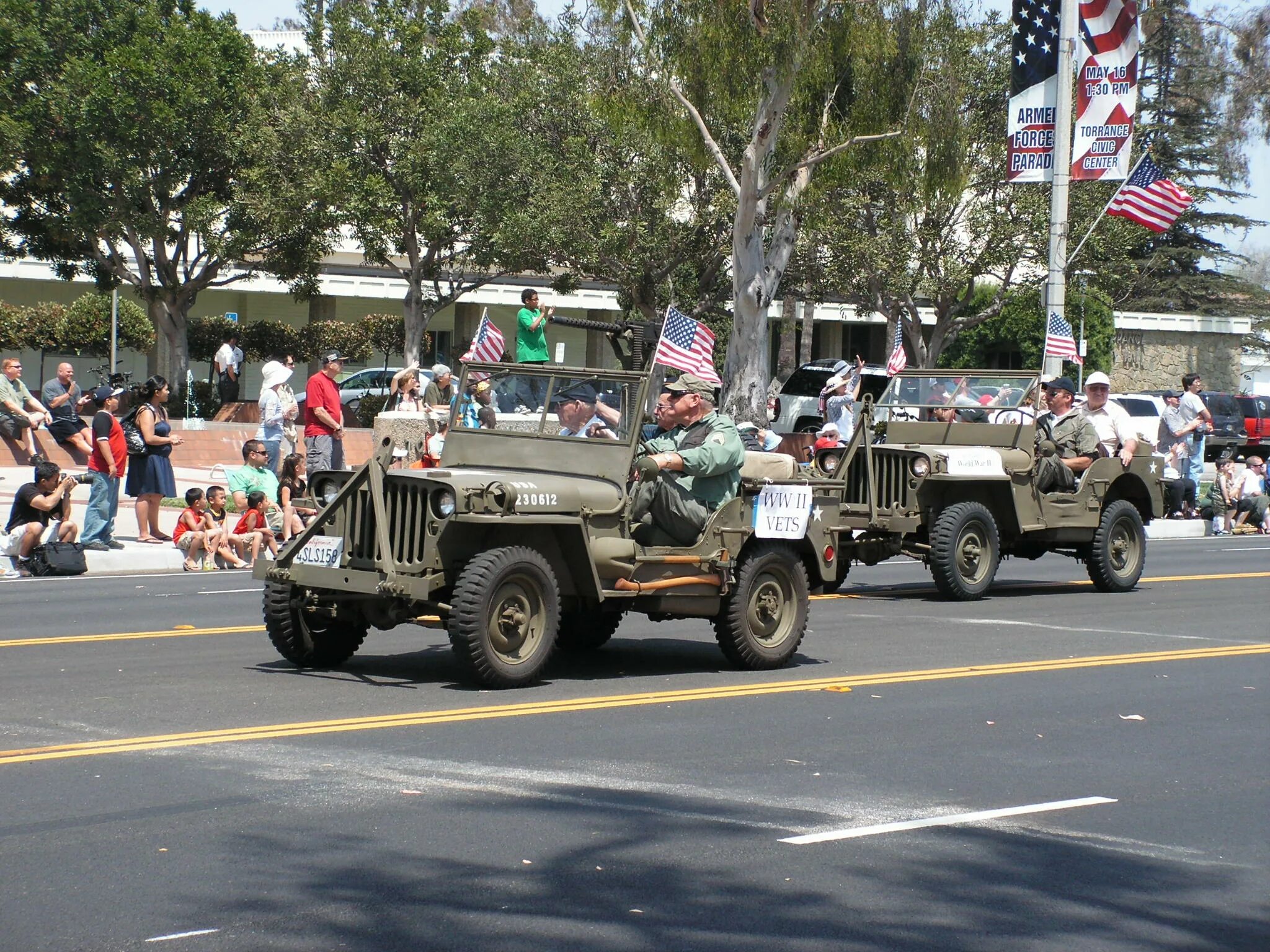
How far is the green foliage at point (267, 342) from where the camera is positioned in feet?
150

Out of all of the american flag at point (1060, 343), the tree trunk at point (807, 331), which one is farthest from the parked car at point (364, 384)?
the american flag at point (1060, 343)

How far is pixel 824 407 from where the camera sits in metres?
→ 24.9

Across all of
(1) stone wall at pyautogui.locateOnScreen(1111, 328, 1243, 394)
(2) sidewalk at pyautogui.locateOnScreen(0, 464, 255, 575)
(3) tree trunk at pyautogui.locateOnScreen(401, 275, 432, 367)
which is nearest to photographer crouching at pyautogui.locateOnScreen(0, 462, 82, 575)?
(2) sidewalk at pyautogui.locateOnScreen(0, 464, 255, 575)

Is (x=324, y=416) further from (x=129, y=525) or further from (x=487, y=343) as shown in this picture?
(x=129, y=525)

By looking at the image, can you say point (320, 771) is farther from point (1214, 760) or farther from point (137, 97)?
point (137, 97)

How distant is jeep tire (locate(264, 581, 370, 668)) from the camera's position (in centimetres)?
991

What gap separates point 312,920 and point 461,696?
407 cm

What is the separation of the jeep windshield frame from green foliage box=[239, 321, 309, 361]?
36.1m

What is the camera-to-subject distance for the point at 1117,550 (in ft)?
53.6

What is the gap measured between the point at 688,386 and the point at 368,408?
25.4m

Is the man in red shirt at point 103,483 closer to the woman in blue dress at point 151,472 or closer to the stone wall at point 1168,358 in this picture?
the woman in blue dress at point 151,472

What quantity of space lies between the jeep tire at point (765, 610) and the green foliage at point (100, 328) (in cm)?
3527

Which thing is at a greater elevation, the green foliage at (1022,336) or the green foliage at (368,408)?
the green foliage at (1022,336)

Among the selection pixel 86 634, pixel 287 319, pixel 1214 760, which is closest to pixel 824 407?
pixel 86 634
